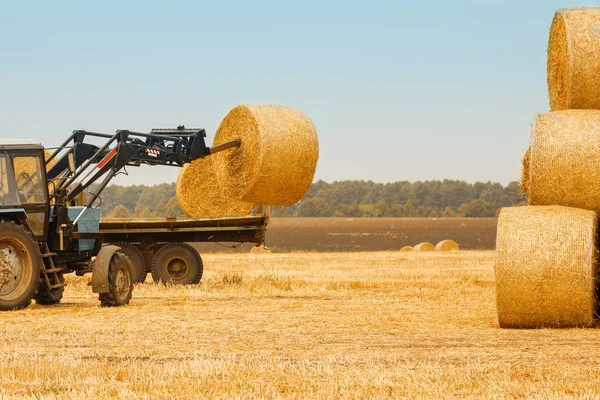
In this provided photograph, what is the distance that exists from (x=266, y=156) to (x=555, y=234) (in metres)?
7.80

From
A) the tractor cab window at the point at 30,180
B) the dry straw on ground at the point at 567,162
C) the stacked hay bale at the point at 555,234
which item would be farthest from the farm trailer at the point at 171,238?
the dry straw on ground at the point at 567,162

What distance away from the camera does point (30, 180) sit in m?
15.0

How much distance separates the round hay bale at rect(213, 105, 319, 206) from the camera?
743 inches

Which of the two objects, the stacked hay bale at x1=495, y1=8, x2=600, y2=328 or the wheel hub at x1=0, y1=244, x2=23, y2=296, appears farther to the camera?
the wheel hub at x1=0, y1=244, x2=23, y2=296

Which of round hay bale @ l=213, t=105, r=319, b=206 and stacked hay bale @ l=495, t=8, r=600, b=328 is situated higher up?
round hay bale @ l=213, t=105, r=319, b=206

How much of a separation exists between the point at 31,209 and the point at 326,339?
582 centimetres

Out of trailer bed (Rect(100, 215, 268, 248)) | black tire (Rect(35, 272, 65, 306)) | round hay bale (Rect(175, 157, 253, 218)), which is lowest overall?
black tire (Rect(35, 272, 65, 306))

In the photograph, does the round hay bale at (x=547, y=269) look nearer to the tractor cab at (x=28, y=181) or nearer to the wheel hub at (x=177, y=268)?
the tractor cab at (x=28, y=181)

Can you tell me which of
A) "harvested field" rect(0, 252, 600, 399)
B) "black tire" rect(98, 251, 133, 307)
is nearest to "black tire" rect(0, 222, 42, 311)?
"harvested field" rect(0, 252, 600, 399)

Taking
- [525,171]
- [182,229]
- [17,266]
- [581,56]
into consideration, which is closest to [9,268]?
[17,266]

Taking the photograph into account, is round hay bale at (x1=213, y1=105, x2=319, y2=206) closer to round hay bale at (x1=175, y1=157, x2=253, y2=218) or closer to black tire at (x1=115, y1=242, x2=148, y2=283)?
round hay bale at (x1=175, y1=157, x2=253, y2=218)

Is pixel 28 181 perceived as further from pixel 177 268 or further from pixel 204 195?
pixel 204 195

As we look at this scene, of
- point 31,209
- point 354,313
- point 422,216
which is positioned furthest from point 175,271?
point 422,216

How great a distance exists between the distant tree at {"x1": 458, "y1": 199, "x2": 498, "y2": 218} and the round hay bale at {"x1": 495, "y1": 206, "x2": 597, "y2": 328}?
94.9m
